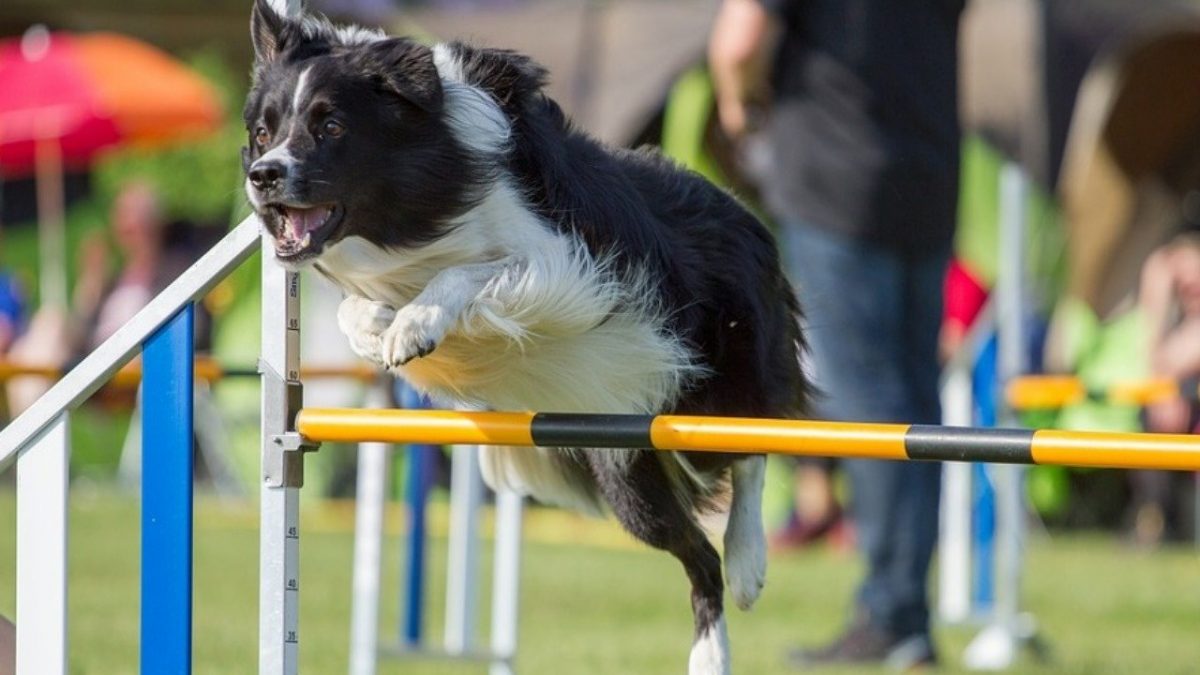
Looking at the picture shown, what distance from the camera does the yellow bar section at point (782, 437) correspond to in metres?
3.06

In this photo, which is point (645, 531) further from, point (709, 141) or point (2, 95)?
point (2, 95)

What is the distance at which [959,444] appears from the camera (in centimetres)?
306

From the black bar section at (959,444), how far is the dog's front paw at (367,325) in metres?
1.05

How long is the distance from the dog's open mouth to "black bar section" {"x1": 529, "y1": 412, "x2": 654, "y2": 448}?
56 centimetres

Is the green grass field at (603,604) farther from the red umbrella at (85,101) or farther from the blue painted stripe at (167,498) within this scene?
the red umbrella at (85,101)

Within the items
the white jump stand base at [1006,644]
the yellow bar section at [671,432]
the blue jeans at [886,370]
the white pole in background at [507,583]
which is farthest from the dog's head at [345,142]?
the white jump stand base at [1006,644]

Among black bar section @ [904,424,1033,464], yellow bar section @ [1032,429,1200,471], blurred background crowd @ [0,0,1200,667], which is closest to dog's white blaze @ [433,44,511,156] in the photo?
black bar section @ [904,424,1033,464]

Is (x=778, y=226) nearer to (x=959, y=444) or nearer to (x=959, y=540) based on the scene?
(x=959, y=540)

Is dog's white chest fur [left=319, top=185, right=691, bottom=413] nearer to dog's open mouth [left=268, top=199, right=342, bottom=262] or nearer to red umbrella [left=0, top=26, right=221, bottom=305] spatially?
dog's open mouth [left=268, top=199, right=342, bottom=262]

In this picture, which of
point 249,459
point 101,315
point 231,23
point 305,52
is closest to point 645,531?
point 305,52

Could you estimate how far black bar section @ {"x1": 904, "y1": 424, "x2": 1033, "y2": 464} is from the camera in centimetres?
304

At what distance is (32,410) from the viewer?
11.3 feet

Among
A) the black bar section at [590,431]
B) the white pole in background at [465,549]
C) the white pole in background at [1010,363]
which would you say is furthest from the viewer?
the white pole in background at [1010,363]

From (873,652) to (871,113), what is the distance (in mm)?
1631
